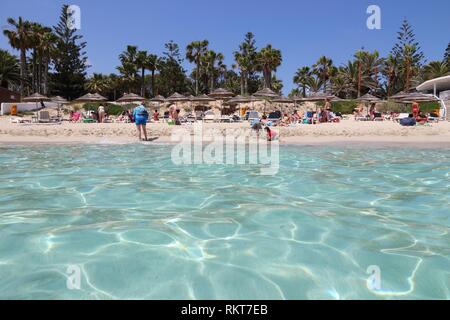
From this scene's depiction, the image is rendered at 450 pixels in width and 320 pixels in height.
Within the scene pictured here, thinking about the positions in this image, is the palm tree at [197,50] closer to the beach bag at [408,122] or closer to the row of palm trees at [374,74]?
the row of palm trees at [374,74]

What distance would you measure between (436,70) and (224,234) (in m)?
55.5

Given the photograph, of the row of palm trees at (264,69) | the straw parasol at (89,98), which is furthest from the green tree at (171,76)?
the straw parasol at (89,98)

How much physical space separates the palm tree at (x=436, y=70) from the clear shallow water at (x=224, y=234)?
49178 millimetres

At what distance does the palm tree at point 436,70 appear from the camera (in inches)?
1923

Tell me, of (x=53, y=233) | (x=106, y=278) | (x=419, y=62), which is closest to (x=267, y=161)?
(x=53, y=233)

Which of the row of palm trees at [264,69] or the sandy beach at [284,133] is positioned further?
the row of palm trees at [264,69]

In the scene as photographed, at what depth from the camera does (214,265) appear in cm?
321

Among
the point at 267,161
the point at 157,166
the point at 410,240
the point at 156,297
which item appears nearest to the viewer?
the point at 156,297

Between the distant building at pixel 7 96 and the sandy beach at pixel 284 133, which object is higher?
the distant building at pixel 7 96

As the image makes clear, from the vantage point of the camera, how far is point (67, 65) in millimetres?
53500

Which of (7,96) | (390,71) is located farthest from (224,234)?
(390,71)

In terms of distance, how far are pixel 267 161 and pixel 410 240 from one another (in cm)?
623
